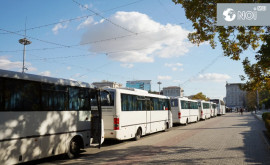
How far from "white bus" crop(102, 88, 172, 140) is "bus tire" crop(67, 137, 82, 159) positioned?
9.18 feet

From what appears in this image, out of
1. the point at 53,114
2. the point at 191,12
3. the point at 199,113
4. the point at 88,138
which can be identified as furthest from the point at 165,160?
the point at 199,113

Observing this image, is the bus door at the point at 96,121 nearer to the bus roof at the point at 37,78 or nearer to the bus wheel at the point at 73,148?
the bus roof at the point at 37,78

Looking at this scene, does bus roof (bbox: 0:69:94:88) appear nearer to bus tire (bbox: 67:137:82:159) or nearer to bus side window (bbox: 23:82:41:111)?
bus side window (bbox: 23:82:41:111)

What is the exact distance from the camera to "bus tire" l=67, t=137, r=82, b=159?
1015 cm

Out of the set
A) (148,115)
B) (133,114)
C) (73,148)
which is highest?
(133,114)

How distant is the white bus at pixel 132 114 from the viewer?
13.3m

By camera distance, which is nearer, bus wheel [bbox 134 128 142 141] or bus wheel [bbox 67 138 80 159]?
bus wheel [bbox 67 138 80 159]

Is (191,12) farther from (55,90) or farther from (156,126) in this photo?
(156,126)

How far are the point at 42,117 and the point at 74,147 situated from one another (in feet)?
6.93

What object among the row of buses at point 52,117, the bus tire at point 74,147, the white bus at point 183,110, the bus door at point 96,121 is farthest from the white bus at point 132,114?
the white bus at point 183,110

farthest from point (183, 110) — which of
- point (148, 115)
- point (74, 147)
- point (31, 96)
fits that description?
point (31, 96)

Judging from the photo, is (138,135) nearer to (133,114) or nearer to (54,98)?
(133,114)

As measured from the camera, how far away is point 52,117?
9.23 metres

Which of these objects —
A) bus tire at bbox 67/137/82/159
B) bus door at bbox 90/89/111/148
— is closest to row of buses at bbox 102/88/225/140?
bus door at bbox 90/89/111/148
